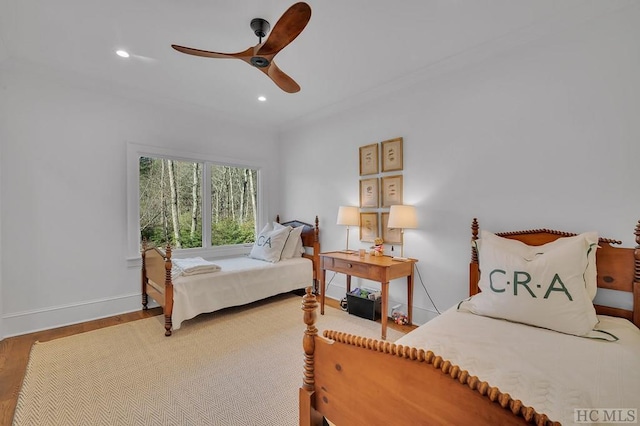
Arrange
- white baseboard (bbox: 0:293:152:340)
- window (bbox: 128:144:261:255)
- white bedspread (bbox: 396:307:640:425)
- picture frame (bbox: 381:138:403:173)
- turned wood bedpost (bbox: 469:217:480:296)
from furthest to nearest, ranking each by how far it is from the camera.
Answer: window (bbox: 128:144:261:255), picture frame (bbox: 381:138:403:173), white baseboard (bbox: 0:293:152:340), turned wood bedpost (bbox: 469:217:480:296), white bedspread (bbox: 396:307:640:425)

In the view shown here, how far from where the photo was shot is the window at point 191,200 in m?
3.62

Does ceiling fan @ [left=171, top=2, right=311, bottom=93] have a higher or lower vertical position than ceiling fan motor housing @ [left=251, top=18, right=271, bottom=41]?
lower

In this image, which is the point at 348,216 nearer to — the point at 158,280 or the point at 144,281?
the point at 158,280

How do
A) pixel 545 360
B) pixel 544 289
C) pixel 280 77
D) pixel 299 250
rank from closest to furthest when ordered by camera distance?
pixel 545 360
pixel 544 289
pixel 280 77
pixel 299 250

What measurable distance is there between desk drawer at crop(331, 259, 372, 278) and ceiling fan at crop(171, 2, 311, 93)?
5.83 feet

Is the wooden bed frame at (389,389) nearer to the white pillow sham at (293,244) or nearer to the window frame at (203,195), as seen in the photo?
the white pillow sham at (293,244)

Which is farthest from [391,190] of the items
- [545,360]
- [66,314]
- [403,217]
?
[66,314]

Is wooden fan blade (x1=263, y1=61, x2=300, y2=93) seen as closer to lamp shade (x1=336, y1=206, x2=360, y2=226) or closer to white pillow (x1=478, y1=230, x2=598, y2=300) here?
lamp shade (x1=336, y1=206, x2=360, y2=226)

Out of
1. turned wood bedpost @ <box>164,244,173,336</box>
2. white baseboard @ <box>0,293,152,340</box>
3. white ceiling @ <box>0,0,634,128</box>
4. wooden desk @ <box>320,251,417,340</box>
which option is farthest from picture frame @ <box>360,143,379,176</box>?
white baseboard @ <box>0,293,152,340</box>

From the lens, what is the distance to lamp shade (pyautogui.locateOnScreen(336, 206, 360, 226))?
3.50 m

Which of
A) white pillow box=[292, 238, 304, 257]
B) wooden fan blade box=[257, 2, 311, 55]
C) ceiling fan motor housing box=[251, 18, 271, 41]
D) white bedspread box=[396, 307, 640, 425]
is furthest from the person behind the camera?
white pillow box=[292, 238, 304, 257]

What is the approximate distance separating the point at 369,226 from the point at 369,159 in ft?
2.68

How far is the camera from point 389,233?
3309mm

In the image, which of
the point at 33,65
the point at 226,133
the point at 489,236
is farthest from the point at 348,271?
the point at 33,65
